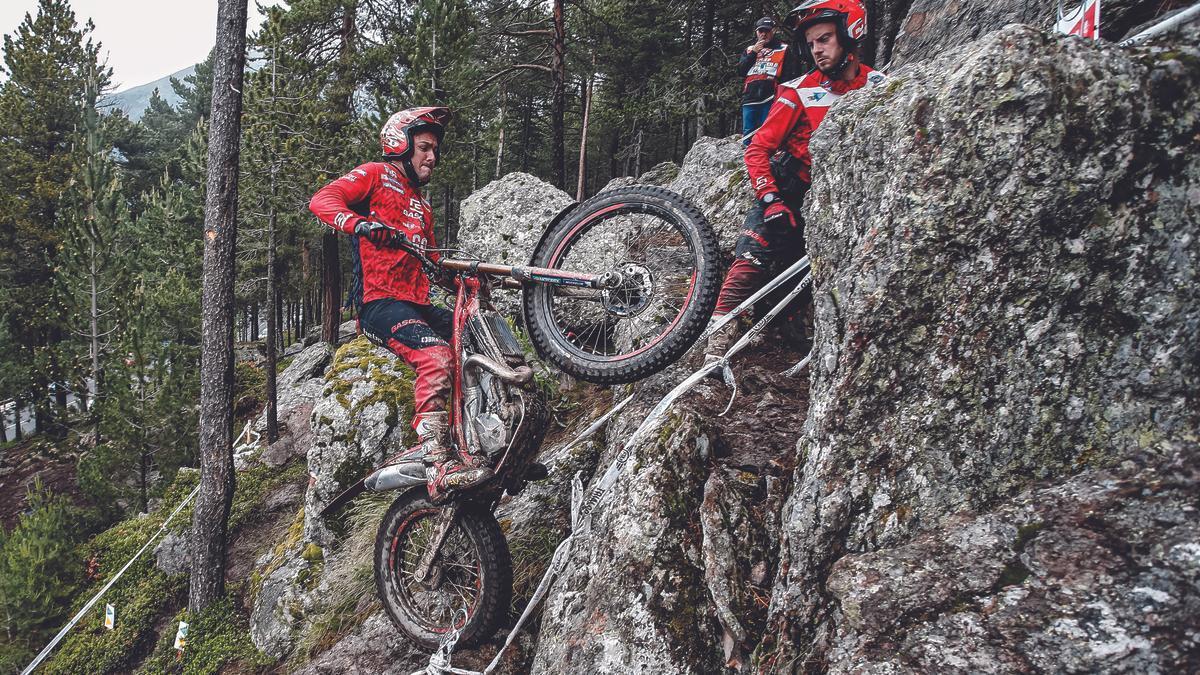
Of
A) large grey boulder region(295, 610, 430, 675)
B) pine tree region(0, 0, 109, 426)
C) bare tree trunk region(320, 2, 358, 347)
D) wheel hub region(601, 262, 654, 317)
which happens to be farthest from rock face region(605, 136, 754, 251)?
pine tree region(0, 0, 109, 426)

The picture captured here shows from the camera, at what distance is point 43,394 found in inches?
937

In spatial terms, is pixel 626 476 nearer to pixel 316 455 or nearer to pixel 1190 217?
pixel 1190 217

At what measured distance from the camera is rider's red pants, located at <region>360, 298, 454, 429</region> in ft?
14.5

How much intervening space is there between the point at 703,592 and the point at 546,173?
4031 cm

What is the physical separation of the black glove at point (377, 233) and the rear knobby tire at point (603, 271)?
1.08m

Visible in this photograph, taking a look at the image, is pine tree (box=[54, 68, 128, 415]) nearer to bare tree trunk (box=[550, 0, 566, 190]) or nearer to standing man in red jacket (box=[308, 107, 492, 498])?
bare tree trunk (box=[550, 0, 566, 190])

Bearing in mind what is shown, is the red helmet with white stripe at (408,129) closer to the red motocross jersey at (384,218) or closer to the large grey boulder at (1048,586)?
the red motocross jersey at (384,218)

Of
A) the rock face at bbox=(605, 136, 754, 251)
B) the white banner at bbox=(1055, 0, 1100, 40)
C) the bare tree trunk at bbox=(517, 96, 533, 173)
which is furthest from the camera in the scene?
the bare tree trunk at bbox=(517, 96, 533, 173)

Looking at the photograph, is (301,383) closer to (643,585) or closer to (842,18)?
(643,585)

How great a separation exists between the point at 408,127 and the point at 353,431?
419 centimetres

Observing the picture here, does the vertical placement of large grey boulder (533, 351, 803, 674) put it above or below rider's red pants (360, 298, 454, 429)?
below

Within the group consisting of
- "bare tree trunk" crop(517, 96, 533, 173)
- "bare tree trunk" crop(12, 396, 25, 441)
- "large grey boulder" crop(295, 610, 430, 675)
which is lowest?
"bare tree trunk" crop(12, 396, 25, 441)

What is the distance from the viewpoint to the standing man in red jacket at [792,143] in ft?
14.5

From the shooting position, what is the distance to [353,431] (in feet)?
24.2
